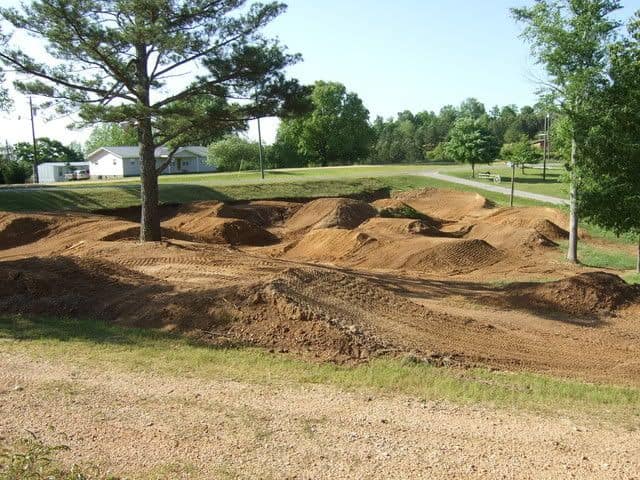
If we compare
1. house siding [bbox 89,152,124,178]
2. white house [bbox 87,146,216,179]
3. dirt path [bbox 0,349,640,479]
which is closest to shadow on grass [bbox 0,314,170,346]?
dirt path [bbox 0,349,640,479]

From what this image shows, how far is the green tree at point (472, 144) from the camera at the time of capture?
5528 centimetres

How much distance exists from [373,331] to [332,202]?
21775 millimetres

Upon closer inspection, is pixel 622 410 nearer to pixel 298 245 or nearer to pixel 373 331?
pixel 373 331

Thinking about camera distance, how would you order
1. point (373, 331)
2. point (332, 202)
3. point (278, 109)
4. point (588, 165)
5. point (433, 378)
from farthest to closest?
point (332, 202) → point (278, 109) → point (588, 165) → point (373, 331) → point (433, 378)

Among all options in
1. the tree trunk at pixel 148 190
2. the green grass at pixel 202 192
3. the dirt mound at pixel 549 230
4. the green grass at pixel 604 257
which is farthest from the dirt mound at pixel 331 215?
the tree trunk at pixel 148 190

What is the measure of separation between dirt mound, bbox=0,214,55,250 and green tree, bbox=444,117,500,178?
39.2m

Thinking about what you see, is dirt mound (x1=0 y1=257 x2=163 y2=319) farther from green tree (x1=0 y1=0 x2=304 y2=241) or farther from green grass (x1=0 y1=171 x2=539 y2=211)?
green grass (x1=0 y1=171 x2=539 y2=211)

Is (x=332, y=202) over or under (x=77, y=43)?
under

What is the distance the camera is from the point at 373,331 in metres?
9.91

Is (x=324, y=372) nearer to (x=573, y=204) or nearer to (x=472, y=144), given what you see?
(x=573, y=204)

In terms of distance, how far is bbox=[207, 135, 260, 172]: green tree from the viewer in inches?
2985

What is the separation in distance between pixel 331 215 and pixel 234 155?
161ft

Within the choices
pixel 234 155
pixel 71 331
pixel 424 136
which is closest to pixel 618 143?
pixel 71 331

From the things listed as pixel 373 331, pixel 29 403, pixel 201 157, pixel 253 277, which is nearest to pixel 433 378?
pixel 373 331
